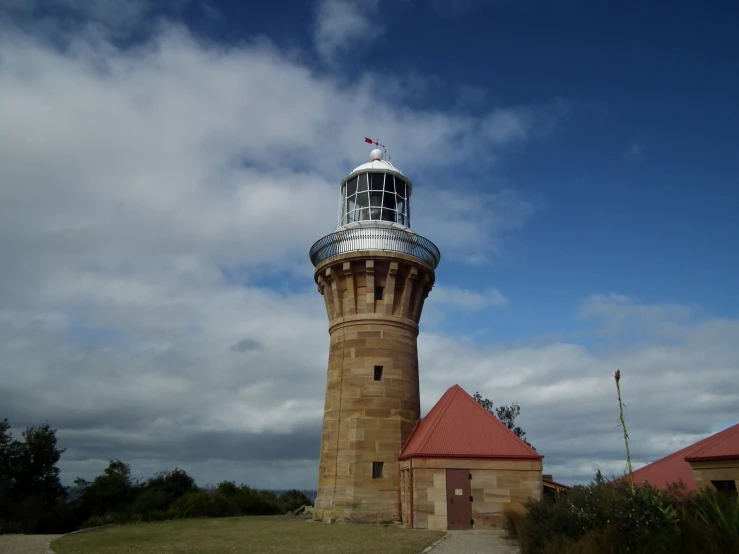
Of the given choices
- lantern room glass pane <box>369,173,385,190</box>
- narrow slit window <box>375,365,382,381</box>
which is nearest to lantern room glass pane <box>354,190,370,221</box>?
lantern room glass pane <box>369,173,385,190</box>

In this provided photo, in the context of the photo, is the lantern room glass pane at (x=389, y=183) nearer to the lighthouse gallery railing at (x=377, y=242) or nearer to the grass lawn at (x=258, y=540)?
the lighthouse gallery railing at (x=377, y=242)

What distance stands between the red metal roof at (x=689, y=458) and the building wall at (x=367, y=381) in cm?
872

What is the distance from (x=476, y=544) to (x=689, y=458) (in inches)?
317

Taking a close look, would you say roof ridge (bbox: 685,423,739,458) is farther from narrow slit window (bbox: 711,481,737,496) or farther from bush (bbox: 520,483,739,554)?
bush (bbox: 520,483,739,554)

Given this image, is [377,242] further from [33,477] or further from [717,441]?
[33,477]

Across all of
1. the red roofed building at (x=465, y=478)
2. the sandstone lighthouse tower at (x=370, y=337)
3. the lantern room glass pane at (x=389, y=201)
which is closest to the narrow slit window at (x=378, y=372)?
the sandstone lighthouse tower at (x=370, y=337)

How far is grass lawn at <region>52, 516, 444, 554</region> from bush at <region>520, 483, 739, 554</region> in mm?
3231

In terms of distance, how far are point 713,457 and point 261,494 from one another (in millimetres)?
23772

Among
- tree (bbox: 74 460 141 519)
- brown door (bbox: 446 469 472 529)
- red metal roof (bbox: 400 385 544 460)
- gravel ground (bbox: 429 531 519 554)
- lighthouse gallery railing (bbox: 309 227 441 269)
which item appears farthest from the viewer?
tree (bbox: 74 460 141 519)

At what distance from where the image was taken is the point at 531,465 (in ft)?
61.0

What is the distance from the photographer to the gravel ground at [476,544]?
1257 centimetres

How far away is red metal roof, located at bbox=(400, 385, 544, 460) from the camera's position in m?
18.6

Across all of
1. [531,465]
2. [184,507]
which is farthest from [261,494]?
[531,465]

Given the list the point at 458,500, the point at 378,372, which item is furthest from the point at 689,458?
the point at 378,372
